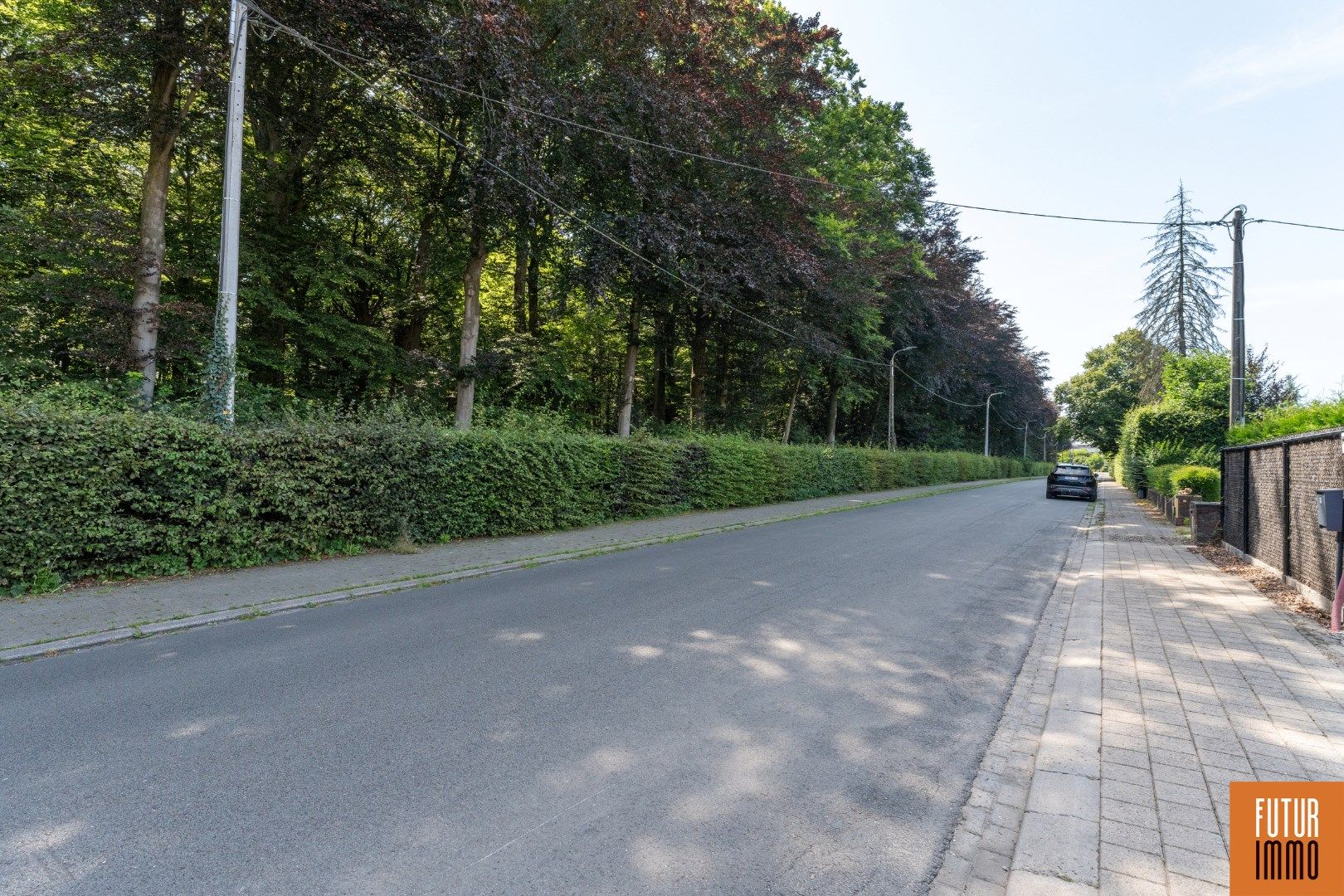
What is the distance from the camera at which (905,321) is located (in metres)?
31.1

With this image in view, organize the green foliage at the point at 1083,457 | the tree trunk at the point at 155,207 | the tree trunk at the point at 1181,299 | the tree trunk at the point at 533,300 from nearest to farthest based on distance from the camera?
the tree trunk at the point at 155,207
the tree trunk at the point at 533,300
the tree trunk at the point at 1181,299
the green foliage at the point at 1083,457

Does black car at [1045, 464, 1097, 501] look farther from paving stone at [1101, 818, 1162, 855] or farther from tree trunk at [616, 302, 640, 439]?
paving stone at [1101, 818, 1162, 855]

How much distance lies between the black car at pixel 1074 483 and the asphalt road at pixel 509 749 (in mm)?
21806

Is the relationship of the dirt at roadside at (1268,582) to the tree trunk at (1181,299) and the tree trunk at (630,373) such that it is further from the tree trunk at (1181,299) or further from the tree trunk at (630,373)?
the tree trunk at (1181,299)

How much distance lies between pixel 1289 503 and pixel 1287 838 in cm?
671

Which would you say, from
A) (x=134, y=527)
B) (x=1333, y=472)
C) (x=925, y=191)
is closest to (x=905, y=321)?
(x=925, y=191)

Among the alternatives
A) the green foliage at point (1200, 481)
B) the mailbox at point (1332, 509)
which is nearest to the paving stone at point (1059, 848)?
the mailbox at point (1332, 509)

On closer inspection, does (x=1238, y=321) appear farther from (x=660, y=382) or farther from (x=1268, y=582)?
(x=660, y=382)

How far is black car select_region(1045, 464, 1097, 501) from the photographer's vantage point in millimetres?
24953

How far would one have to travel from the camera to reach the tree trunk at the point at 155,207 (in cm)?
1114

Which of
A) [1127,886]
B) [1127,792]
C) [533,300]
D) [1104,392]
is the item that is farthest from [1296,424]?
[1104,392]

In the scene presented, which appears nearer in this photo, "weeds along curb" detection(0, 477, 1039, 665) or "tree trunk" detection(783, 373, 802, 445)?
"weeds along curb" detection(0, 477, 1039, 665)

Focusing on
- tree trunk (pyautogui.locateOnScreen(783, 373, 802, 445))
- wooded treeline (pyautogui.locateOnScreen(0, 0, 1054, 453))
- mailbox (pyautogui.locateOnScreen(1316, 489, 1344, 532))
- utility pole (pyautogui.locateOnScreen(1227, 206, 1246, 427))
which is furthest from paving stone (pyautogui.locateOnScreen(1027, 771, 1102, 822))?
tree trunk (pyautogui.locateOnScreen(783, 373, 802, 445))

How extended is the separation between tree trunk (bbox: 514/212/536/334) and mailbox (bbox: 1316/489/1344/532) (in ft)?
→ 43.2
